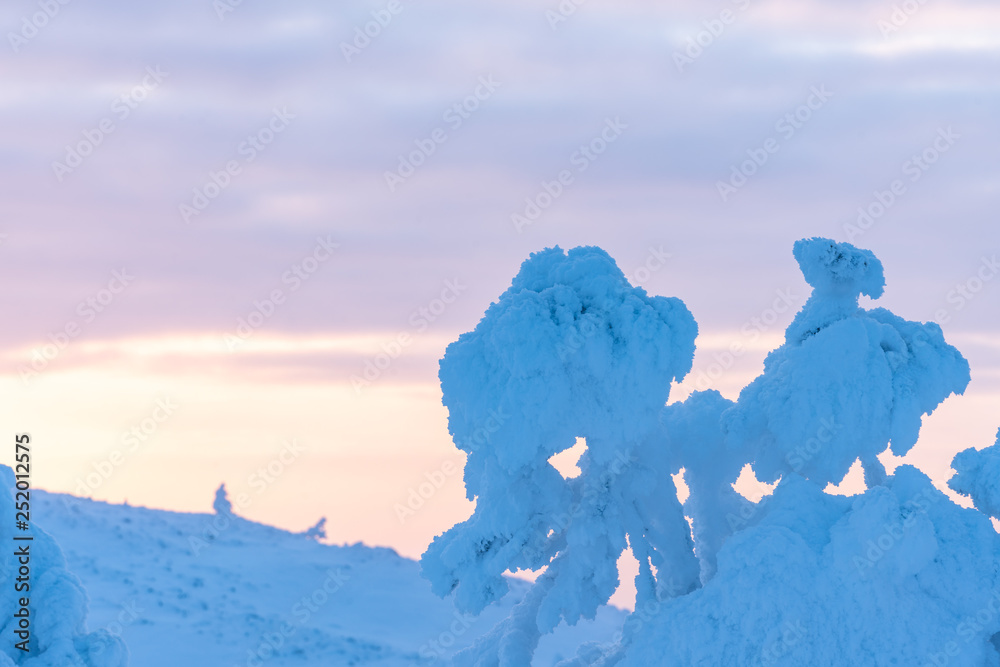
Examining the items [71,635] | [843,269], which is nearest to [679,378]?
[843,269]

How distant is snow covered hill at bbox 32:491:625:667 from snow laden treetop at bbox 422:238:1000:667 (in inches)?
669

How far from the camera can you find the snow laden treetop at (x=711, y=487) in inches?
703

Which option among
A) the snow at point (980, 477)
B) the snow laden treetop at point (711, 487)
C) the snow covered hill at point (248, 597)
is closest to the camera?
the snow laden treetop at point (711, 487)

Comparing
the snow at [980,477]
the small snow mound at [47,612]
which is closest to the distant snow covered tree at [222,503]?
the small snow mound at [47,612]

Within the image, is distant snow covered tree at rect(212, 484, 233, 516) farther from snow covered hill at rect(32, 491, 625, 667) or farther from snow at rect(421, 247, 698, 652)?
snow at rect(421, 247, 698, 652)

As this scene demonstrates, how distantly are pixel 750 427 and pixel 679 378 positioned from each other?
2.34 metres

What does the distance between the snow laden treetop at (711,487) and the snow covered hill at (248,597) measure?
17.0m

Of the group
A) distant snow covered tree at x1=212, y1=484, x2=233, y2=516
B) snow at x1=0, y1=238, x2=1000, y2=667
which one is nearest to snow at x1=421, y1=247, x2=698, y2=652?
snow at x1=0, y1=238, x2=1000, y2=667

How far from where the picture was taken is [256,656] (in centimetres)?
3519

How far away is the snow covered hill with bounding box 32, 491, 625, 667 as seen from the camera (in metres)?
35.7

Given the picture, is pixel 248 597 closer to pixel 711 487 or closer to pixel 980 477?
pixel 711 487

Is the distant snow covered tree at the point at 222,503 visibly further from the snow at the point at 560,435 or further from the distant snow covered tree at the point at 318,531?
the snow at the point at 560,435

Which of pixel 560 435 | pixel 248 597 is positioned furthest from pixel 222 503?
pixel 560 435

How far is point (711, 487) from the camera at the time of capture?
66.5ft
